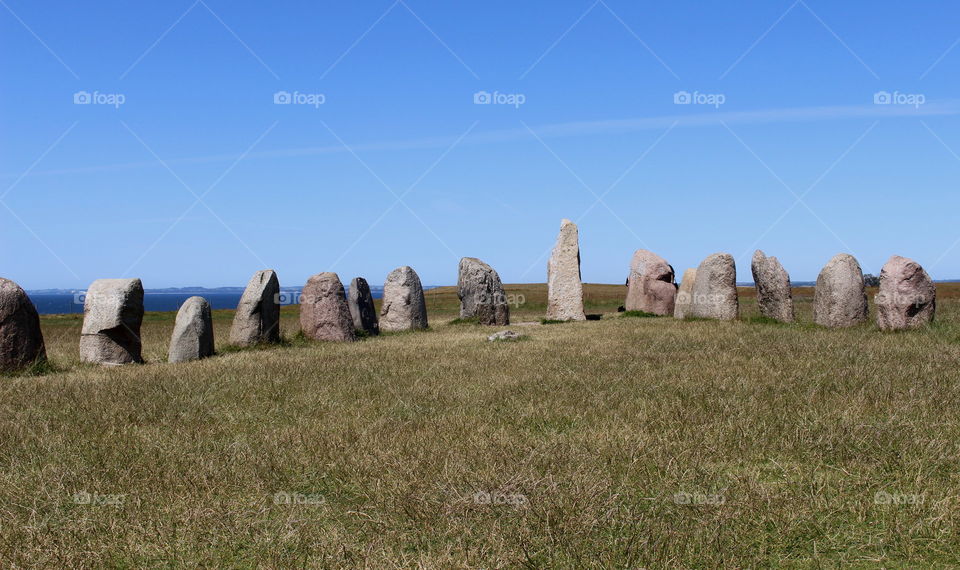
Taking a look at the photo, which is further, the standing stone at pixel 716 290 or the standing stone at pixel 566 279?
the standing stone at pixel 566 279

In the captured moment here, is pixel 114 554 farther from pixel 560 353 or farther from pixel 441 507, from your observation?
pixel 560 353

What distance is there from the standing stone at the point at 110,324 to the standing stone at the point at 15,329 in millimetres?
995

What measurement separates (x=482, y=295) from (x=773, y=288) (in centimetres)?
900

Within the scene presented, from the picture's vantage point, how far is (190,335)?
15.0 meters

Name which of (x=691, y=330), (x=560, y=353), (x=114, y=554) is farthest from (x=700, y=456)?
(x=691, y=330)

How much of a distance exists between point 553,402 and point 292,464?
11.5ft

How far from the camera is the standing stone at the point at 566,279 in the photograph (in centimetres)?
2422

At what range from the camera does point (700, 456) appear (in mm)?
6605

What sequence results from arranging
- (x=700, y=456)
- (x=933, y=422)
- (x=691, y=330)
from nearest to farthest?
1. (x=700, y=456)
2. (x=933, y=422)
3. (x=691, y=330)

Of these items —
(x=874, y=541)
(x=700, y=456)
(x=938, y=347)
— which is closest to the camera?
(x=874, y=541)

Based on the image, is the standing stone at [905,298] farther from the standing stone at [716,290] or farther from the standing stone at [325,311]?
the standing stone at [325,311]

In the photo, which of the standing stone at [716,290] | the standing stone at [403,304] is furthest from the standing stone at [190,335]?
the standing stone at [716,290]

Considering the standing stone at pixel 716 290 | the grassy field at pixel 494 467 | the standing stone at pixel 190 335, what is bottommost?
the grassy field at pixel 494 467

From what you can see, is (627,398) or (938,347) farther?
(938,347)
